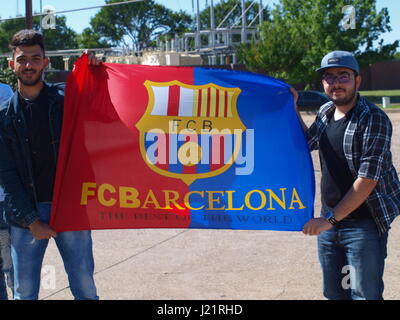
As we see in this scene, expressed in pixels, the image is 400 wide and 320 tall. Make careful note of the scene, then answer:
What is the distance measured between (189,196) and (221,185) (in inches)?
8.7

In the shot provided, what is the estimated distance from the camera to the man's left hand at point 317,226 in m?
3.95

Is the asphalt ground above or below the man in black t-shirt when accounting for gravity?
below

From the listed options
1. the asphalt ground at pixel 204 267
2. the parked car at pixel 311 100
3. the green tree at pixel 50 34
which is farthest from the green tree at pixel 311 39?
the green tree at pixel 50 34

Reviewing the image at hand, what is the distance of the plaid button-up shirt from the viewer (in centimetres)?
374

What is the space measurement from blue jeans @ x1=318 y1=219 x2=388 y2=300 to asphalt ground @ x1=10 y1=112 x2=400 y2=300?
144 centimetres

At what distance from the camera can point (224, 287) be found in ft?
18.7

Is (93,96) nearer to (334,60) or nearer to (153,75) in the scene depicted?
(153,75)

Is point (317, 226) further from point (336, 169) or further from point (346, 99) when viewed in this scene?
point (346, 99)

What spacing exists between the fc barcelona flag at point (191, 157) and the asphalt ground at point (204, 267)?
1.28m

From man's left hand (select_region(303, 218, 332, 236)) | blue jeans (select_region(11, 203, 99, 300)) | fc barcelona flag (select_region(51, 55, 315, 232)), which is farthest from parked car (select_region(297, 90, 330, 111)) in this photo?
blue jeans (select_region(11, 203, 99, 300))

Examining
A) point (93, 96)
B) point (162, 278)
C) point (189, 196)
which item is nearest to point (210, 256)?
point (162, 278)

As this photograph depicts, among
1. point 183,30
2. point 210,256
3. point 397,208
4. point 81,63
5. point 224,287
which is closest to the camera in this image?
point 397,208

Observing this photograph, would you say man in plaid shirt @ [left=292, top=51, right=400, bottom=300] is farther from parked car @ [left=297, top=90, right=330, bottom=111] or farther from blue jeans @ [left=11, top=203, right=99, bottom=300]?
parked car @ [left=297, top=90, right=330, bottom=111]

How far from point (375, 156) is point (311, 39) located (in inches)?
1584
